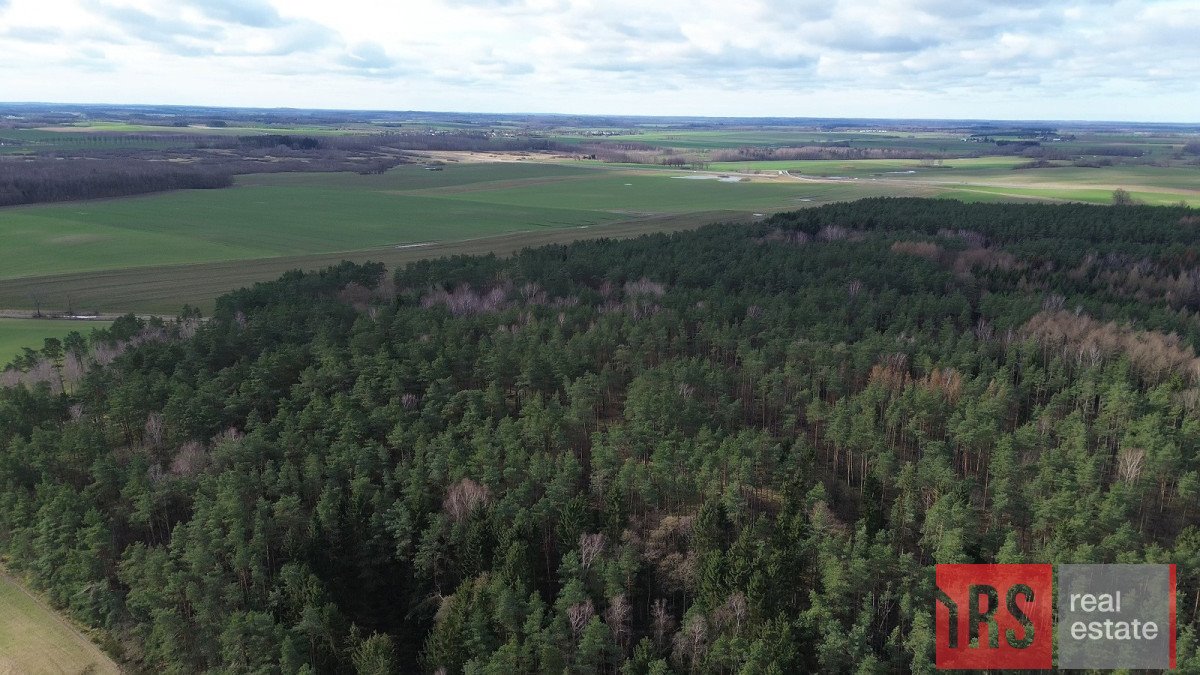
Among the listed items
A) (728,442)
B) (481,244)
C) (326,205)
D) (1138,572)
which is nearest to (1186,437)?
(1138,572)

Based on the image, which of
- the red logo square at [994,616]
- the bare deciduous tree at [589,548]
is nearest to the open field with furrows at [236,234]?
the bare deciduous tree at [589,548]

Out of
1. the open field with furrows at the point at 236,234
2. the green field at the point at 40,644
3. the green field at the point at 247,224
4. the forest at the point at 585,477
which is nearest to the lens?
the forest at the point at 585,477

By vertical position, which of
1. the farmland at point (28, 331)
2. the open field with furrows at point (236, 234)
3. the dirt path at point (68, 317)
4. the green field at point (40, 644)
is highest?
the open field with furrows at point (236, 234)

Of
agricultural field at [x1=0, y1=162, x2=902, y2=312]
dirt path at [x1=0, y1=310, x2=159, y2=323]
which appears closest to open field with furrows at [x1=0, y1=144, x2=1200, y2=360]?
agricultural field at [x1=0, y1=162, x2=902, y2=312]

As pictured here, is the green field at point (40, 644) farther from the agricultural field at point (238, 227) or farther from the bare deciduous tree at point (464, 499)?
the agricultural field at point (238, 227)

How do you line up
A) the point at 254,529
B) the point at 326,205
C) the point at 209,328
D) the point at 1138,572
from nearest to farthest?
the point at 1138,572
the point at 254,529
the point at 209,328
the point at 326,205

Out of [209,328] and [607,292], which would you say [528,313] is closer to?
[607,292]

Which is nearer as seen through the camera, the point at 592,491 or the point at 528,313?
the point at 592,491
